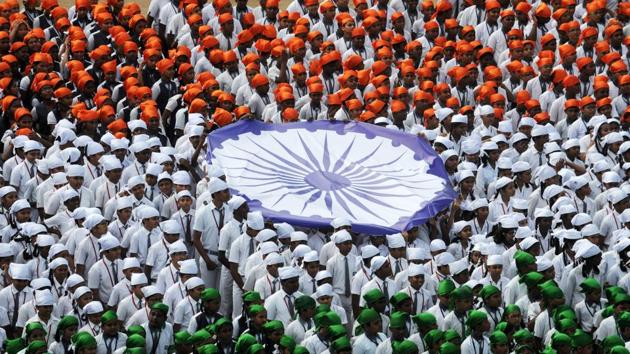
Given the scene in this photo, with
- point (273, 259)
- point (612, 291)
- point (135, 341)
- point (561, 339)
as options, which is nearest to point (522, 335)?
point (561, 339)

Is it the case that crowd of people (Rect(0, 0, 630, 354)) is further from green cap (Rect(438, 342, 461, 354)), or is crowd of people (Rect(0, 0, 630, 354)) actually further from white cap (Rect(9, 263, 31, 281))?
green cap (Rect(438, 342, 461, 354))

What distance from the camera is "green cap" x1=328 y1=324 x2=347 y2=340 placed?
18969 millimetres

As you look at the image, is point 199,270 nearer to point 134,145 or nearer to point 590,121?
point 134,145

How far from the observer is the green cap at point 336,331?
747 inches

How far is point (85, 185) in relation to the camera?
22203 mm

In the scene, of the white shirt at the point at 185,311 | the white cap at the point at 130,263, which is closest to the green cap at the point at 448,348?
the white shirt at the point at 185,311

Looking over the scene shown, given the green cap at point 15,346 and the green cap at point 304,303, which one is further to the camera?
the green cap at point 304,303

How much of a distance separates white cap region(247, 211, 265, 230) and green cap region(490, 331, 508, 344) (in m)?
3.13

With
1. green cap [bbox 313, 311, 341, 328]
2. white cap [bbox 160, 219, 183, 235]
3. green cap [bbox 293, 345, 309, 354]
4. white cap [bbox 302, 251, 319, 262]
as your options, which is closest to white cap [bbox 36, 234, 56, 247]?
white cap [bbox 160, 219, 183, 235]

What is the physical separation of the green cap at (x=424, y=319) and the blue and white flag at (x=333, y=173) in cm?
226

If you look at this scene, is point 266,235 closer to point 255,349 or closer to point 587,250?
point 255,349

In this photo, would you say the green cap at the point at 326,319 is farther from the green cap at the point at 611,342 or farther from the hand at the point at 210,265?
the green cap at the point at 611,342

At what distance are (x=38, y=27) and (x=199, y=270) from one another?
594 centimetres

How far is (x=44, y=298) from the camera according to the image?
1956 centimetres
